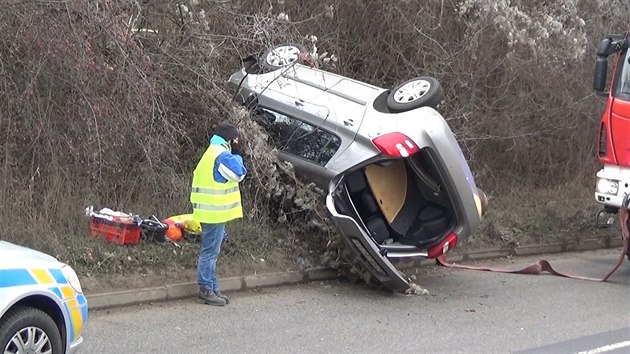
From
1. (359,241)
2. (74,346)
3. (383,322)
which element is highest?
(74,346)

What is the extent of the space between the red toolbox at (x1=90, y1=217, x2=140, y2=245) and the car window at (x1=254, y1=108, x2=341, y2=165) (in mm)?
2069

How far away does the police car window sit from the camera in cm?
841

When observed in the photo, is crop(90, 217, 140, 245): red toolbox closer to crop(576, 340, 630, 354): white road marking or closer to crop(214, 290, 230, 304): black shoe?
crop(214, 290, 230, 304): black shoe

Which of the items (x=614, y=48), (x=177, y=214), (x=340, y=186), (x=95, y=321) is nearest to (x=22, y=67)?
(x=177, y=214)

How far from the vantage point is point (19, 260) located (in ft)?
15.2

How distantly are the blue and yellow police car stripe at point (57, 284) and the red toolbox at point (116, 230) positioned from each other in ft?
8.74

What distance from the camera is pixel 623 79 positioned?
392 inches

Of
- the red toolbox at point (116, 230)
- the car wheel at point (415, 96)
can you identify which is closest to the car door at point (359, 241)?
the car wheel at point (415, 96)

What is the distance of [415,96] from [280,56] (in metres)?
1.81

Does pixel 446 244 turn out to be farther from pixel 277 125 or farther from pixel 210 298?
pixel 210 298

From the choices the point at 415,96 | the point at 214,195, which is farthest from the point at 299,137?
the point at 214,195

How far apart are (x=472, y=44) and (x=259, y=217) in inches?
192

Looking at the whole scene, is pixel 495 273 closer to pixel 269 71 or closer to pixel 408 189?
pixel 408 189

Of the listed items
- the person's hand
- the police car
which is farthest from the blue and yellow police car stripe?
the person's hand
